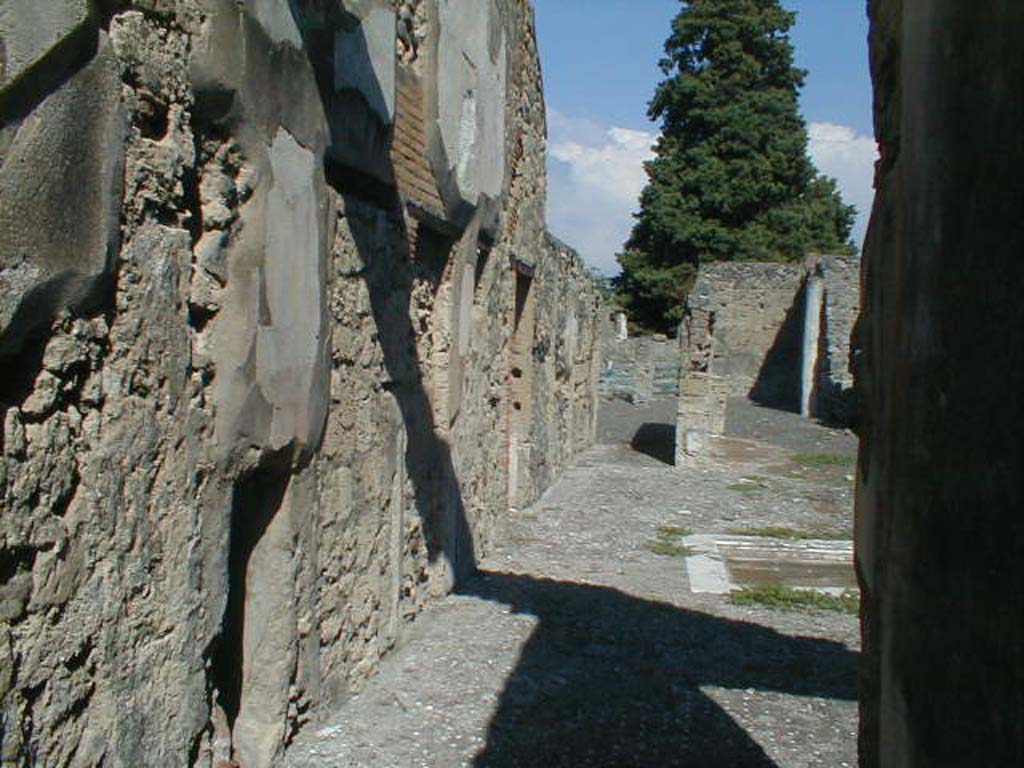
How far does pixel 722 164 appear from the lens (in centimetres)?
2931

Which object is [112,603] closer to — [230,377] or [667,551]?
[230,377]

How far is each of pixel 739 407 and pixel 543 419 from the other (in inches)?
503

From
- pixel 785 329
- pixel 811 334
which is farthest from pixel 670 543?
pixel 785 329

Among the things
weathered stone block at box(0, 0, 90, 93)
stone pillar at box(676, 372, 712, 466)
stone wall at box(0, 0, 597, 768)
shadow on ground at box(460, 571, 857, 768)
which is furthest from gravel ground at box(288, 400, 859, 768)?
stone pillar at box(676, 372, 712, 466)

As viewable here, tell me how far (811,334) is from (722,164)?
9.37 metres

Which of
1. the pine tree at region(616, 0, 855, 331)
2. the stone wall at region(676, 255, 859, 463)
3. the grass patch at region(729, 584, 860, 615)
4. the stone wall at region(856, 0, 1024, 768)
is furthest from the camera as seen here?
the pine tree at region(616, 0, 855, 331)

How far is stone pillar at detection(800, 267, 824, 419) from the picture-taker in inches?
829

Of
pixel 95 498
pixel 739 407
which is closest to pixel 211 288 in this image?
pixel 95 498

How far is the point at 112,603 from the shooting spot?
96.7 inches

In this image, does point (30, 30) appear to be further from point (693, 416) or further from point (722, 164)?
point (722, 164)

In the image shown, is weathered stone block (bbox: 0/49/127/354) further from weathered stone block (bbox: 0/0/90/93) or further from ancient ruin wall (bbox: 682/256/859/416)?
ancient ruin wall (bbox: 682/256/859/416)

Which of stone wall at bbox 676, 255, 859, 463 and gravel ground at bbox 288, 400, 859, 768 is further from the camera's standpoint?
stone wall at bbox 676, 255, 859, 463

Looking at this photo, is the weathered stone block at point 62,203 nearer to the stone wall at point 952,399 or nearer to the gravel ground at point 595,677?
the stone wall at point 952,399

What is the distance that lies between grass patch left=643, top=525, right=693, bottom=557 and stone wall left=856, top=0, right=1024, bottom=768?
16.1ft
